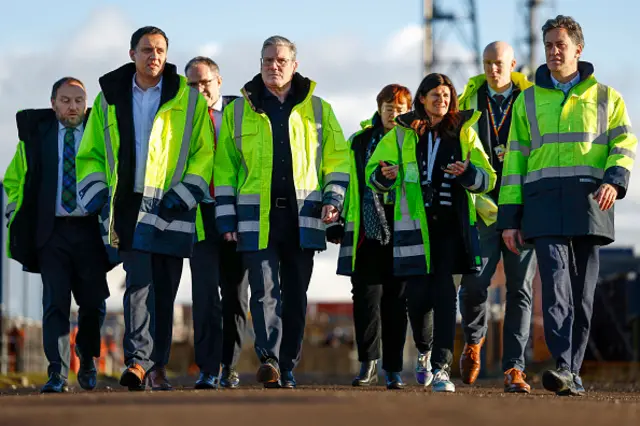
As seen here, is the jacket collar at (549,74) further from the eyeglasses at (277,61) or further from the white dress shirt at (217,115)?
the white dress shirt at (217,115)

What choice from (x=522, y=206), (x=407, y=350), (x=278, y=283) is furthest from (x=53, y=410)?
(x=407, y=350)

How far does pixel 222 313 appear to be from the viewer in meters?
12.0

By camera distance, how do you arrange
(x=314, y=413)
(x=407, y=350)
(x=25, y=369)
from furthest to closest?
(x=407, y=350) < (x=25, y=369) < (x=314, y=413)

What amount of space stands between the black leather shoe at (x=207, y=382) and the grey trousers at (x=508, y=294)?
191 centimetres

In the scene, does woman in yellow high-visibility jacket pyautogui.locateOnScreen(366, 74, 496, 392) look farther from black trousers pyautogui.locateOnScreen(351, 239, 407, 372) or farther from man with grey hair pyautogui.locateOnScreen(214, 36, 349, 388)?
black trousers pyautogui.locateOnScreen(351, 239, 407, 372)

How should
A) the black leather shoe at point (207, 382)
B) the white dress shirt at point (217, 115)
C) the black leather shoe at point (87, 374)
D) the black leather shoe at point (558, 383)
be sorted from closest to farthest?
the black leather shoe at point (558, 383)
the black leather shoe at point (207, 382)
the white dress shirt at point (217, 115)
the black leather shoe at point (87, 374)

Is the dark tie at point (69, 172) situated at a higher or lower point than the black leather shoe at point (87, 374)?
higher

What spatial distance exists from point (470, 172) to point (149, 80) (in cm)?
226

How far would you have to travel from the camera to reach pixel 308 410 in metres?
→ 7.51

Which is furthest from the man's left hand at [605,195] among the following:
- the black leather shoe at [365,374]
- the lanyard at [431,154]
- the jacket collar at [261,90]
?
the black leather shoe at [365,374]

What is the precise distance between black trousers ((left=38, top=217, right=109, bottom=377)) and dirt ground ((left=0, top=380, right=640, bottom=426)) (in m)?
2.52

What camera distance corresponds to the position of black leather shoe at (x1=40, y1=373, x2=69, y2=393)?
1150 cm

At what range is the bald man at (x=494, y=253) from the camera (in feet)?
38.4

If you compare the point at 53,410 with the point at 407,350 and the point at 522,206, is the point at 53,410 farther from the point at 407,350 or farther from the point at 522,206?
the point at 407,350
